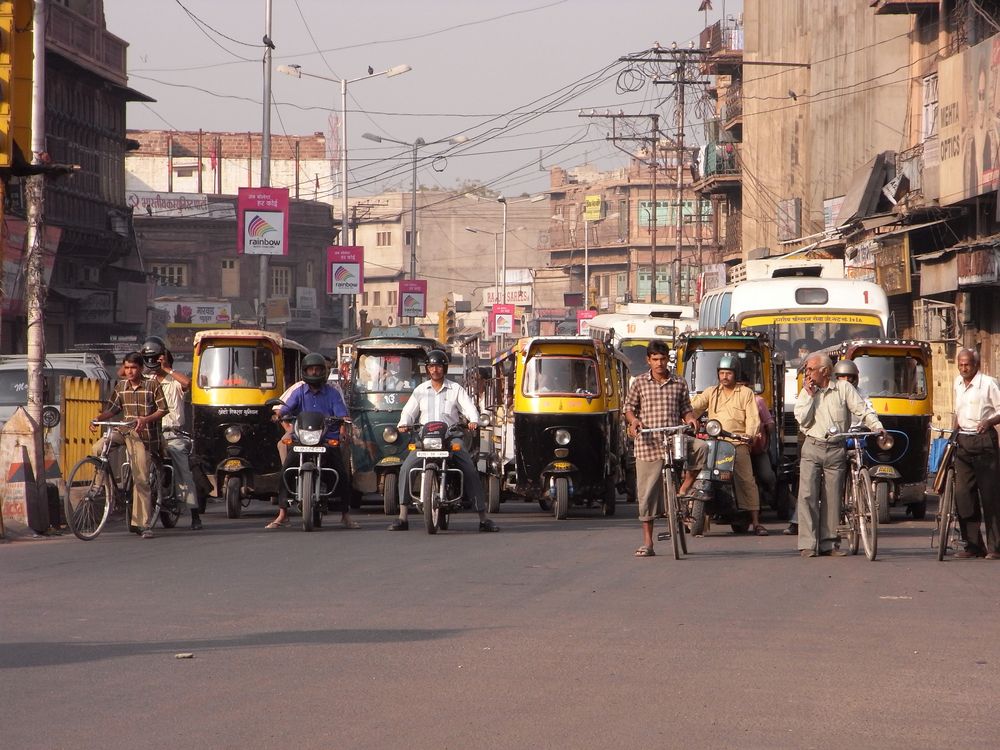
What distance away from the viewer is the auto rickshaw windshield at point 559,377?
20.1 meters

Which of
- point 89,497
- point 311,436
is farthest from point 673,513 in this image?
point 89,497

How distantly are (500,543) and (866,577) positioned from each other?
419 centimetres

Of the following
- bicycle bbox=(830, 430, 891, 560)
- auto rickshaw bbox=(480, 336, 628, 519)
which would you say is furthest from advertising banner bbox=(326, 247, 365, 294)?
bicycle bbox=(830, 430, 891, 560)

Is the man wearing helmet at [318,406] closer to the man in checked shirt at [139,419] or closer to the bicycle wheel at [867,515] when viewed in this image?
the man in checked shirt at [139,419]

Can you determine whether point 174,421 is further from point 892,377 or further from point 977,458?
point 892,377

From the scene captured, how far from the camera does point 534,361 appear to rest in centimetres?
2016

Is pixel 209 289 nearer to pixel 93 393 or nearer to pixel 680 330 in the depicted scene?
pixel 680 330

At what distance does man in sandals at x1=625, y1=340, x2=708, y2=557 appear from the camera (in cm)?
1412

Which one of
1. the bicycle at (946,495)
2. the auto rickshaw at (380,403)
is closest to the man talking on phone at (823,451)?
the bicycle at (946,495)

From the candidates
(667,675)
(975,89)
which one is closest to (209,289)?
(975,89)

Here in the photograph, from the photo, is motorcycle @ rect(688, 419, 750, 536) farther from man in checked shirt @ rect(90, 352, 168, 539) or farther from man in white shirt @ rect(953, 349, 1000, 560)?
man in checked shirt @ rect(90, 352, 168, 539)

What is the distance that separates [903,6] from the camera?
A: 123 feet

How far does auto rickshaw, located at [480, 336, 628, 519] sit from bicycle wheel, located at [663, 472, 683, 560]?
17.8 feet

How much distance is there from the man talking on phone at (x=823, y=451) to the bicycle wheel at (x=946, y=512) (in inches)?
29.7
